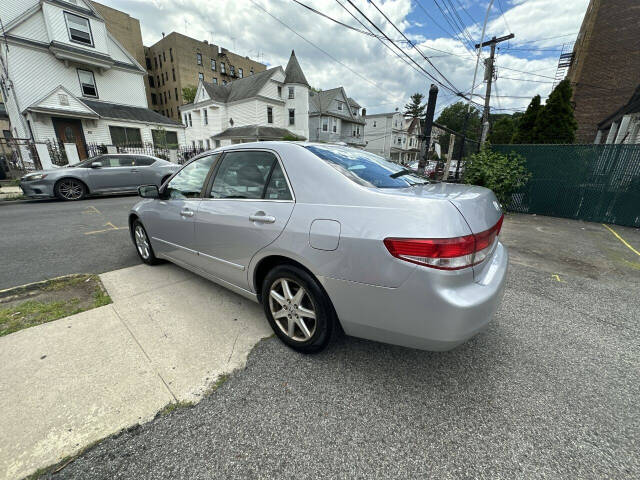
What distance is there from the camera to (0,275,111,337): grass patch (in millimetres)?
2514

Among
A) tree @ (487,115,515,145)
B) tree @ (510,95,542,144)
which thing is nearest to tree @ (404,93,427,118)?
tree @ (487,115,515,145)

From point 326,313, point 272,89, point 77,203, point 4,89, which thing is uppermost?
point 272,89

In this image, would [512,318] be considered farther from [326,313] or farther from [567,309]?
[326,313]

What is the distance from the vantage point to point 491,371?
6.72 feet

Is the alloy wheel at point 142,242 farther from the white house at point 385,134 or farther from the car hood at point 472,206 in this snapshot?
the white house at point 385,134

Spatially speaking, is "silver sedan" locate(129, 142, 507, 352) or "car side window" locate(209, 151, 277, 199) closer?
"silver sedan" locate(129, 142, 507, 352)

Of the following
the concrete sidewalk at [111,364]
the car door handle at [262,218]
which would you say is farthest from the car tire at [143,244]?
the car door handle at [262,218]

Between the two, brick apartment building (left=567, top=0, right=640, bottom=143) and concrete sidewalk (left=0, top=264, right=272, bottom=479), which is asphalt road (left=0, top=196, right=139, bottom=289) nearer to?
concrete sidewalk (left=0, top=264, right=272, bottom=479)

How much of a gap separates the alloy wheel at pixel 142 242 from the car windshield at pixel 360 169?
279cm

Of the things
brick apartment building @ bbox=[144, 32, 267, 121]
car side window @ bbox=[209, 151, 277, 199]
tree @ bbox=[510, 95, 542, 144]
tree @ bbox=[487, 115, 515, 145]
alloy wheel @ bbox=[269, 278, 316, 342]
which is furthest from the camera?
tree @ bbox=[487, 115, 515, 145]

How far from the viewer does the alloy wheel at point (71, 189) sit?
8.55m

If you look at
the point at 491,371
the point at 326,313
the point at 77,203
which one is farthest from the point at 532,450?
the point at 77,203

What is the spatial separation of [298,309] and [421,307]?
35.7 inches

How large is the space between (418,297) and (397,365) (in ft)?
2.72
